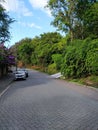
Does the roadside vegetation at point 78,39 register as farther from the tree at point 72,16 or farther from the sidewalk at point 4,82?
the sidewalk at point 4,82

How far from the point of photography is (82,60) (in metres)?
38.8

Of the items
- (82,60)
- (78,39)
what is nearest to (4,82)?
(82,60)

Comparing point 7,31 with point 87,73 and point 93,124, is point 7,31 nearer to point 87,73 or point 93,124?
point 87,73

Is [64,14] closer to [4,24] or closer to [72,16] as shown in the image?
[72,16]

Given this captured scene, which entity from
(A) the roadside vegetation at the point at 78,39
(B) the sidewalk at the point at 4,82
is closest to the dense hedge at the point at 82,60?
(A) the roadside vegetation at the point at 78,39

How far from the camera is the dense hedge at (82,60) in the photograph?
117ft

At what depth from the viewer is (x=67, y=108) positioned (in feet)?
42.2

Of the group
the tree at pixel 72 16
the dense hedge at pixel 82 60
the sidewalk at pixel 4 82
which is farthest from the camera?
the tree at pixel 72 16

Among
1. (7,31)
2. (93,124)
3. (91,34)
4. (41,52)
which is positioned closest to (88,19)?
(91,34)

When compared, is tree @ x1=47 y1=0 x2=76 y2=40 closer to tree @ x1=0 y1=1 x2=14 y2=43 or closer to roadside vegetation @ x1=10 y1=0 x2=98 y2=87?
roadside vegetation @ x1=10 y1=0 x2=98 y2=87

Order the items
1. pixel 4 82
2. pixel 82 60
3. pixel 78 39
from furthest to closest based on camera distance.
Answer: pixel 78 39, pixel 82 60, pixel 4 82

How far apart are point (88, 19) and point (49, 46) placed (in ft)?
132

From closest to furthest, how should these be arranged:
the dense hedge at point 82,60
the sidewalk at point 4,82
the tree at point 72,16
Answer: the sidewalk at point 4,82 → the dense hedge at point 82,60 → the tree at point 72,16

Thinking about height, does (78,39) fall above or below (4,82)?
above
